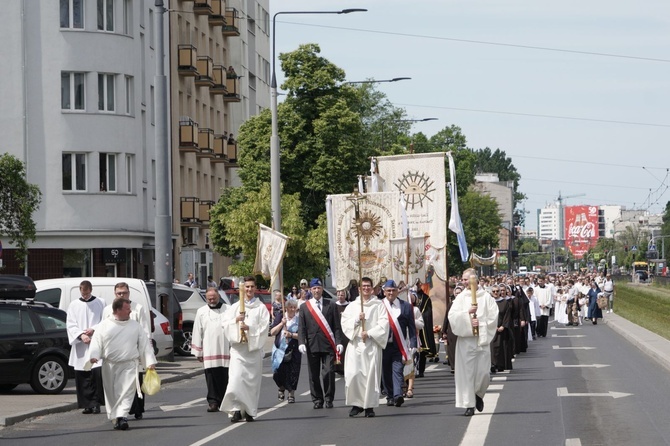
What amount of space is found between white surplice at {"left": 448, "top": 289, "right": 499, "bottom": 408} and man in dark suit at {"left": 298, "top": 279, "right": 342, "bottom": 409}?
2.00 m

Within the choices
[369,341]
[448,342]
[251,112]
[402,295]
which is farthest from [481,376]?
[251,112]

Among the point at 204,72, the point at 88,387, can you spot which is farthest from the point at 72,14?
the point at 88,387

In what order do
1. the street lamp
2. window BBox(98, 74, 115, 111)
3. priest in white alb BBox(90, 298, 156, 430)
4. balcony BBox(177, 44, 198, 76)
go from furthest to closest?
balcony BBox(177, 44, 198, 76), window BBox(98, 74, 115, 111), the street lamp, priest in white alb BBox(90, 298, 156, 430)

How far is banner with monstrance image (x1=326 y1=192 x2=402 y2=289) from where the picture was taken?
27.2 metres

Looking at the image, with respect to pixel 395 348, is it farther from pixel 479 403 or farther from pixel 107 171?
pixel 107 171

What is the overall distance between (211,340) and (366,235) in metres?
9.68

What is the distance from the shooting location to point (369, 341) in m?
18.1

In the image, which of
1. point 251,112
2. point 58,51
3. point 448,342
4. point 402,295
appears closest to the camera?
point 402,295

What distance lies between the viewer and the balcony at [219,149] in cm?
6843

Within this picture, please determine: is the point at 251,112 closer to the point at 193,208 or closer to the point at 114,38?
the point at 193,208

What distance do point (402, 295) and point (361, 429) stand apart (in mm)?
7739

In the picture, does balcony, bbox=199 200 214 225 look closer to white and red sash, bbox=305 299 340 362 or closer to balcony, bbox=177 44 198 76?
balcony, bbox=177 44 198 76

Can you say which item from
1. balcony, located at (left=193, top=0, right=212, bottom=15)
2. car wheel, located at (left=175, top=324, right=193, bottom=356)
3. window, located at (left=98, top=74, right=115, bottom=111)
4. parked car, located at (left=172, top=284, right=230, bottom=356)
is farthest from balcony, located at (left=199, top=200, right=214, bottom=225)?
car wheel, located at (left=175, top=324, right=193, bottom=356)

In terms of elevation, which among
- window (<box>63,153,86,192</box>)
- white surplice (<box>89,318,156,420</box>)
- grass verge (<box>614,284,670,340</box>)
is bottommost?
grass verge (<box>614,284,670,340</box>)
